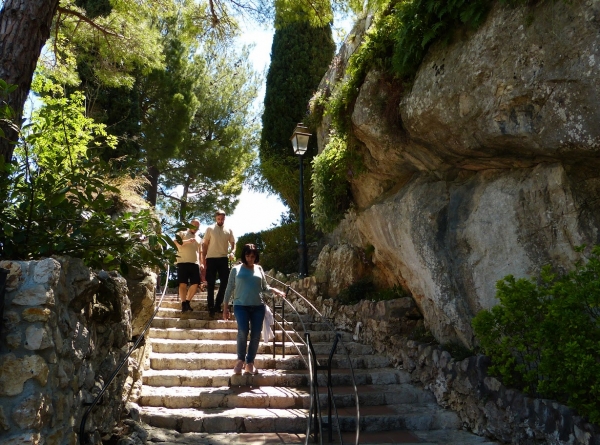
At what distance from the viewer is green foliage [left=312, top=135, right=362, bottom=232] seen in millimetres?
8633

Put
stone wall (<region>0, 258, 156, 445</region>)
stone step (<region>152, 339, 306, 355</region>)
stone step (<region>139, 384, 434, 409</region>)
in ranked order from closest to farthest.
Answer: stone wall (<region>0, 258, 156, 445</region>) < stone step (<region>139, 384, 434, 409</region>) < stone step (<region>152, 339, 306, 355</region>)

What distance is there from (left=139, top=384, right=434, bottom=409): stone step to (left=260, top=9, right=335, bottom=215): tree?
360 inches

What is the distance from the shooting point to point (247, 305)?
6.44 m

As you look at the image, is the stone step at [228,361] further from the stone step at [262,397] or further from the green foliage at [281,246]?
the green foliage at [281,246]

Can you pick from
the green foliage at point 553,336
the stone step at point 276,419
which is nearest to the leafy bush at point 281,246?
the stone step at point 276,419

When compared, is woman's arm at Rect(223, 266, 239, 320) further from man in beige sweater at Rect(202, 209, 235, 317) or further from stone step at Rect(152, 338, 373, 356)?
man in beige sweater at Rect(202, 209, 235, 317)

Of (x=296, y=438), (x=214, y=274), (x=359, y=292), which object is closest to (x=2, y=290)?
(x=296, y=438)

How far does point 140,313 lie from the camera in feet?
19.3

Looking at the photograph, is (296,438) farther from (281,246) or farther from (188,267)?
(281,246)

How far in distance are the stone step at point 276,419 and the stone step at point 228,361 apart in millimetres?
979

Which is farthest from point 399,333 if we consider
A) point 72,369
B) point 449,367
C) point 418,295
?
point 72,369

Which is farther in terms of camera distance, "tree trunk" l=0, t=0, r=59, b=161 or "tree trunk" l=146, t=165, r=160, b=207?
"tree trunk" l=146, t=165, r=160, b=207

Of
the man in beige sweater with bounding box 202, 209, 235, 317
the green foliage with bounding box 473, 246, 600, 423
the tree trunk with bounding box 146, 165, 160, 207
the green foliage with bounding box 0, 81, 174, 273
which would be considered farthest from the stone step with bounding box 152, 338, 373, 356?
the tree trunk with bounding box 146, 165, 160, 207

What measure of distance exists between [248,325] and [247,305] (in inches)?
10.6
